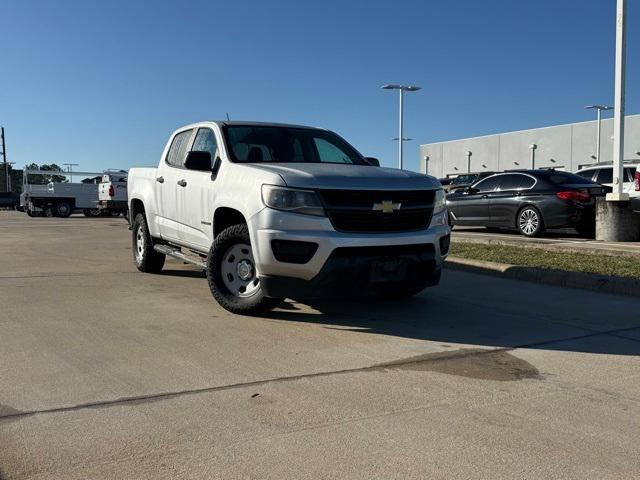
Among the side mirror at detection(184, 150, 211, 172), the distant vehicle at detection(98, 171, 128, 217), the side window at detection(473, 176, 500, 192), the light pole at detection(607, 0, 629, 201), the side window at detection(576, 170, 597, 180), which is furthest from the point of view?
the distant vehicle at detection(98, 171, 128, 217)

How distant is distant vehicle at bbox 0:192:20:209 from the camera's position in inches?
1954

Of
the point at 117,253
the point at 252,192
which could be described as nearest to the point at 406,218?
the point at 252,192

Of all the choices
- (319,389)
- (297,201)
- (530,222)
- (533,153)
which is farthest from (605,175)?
(533,153)

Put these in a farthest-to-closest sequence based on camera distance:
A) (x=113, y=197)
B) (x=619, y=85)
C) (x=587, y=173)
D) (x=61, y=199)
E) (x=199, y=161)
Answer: (x=61, y=199)
(x=113, y=197)
(x=587, y=173)
(x=619, y=85)
(x=199, y=161)

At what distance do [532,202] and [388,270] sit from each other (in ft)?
28.5

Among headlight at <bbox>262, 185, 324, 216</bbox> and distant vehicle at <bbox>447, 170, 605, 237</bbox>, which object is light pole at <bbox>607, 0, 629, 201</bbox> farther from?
headlight at <bbox>262, 185, 324, 216</bbox>

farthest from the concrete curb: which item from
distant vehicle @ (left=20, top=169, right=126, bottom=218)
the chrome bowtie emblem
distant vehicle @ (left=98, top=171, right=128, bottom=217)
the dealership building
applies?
the dealership building

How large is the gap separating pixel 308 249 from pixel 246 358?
1100mm

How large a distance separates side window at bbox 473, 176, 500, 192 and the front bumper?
31.4 ft

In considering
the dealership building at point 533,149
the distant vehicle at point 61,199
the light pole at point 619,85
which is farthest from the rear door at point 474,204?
the dealership building at point 533,149

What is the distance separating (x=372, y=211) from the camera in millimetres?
5406

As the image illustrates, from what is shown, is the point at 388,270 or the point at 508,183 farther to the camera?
the point at 508,183

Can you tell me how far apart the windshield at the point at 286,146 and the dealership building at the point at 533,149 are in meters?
37.0

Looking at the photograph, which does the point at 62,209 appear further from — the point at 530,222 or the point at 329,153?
the point at 329,153
